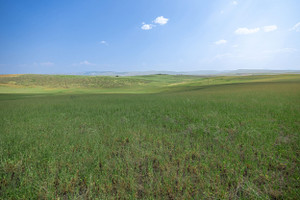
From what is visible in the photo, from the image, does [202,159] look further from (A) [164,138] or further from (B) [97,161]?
(B) [97,161]

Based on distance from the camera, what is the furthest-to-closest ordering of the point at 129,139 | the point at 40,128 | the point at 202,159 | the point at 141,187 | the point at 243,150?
the point at 40,128
the point at 129,139
the point at 243,150
the point at 202,159
the point at 141,187

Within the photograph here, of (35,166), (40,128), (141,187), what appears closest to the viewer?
(141,187)

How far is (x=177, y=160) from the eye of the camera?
12.0 feet

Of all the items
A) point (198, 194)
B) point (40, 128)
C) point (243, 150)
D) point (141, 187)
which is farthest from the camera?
point (40, 128)

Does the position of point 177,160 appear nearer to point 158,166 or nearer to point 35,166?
point 158,166

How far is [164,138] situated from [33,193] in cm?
372

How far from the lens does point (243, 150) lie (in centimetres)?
404

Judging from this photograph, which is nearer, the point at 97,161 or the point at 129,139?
the point at 97,161

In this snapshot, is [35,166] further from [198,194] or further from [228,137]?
[228,137]

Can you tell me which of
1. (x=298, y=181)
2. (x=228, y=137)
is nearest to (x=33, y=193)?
(x=298, y=181)

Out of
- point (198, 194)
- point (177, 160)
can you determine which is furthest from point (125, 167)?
point (198, 194)

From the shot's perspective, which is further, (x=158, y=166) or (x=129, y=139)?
(x=129, y=139)

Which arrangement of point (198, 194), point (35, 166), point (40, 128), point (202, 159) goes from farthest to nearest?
point (40, 128) → point (202, 159) → point (35, 166) → point (198, 194)

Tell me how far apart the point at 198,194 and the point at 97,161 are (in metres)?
2.51
